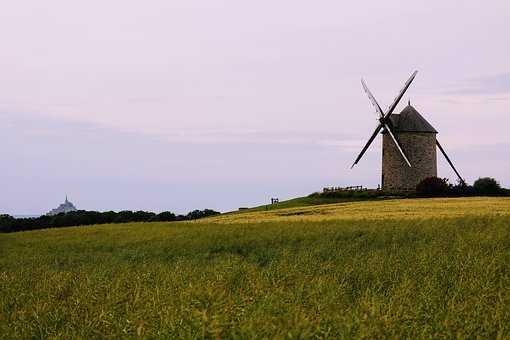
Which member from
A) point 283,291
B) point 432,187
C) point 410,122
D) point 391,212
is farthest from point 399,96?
point 283,291

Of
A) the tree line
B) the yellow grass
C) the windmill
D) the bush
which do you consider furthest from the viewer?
the windmill

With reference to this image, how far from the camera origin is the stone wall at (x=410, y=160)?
69.3m

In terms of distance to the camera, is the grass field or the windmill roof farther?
the windmill roof

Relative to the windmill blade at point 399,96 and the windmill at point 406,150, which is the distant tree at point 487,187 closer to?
the windmill at point 406,150

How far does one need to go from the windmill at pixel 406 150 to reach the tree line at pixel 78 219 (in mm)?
26254

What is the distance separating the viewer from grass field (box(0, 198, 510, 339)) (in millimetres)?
5926

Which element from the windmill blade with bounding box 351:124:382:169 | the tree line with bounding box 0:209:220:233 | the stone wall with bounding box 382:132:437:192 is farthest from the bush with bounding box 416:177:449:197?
the tree line with bounding box 0:209:220:233

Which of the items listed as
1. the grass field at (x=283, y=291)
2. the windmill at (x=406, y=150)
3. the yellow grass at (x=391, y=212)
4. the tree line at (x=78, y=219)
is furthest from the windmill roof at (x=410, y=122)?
the grass field at (x=283, y=291)

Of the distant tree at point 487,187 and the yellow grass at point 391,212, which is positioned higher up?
the distant tree at point 487,187

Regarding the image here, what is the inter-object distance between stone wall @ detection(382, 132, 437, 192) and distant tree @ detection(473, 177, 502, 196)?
5.58 metres

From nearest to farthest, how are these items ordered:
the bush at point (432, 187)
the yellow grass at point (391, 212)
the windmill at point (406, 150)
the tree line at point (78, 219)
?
the yellow grass at point (391, 212), the tree line at point (78, 219), the bush at point (432, 187), the windmill at point (406, 150)

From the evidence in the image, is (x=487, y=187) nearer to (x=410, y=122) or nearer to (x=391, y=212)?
(x=410, y=122)

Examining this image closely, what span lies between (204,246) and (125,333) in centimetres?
1771

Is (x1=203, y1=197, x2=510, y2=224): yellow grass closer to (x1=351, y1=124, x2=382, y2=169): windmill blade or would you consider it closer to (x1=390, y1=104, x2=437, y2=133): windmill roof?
(x1=390, y1=104, x2=437, y2=133): windmill roof
